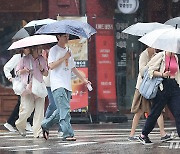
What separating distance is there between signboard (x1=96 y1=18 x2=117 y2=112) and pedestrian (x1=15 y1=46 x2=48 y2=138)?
18.0 feet

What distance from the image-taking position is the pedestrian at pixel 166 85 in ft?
35.4

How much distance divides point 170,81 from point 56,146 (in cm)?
201

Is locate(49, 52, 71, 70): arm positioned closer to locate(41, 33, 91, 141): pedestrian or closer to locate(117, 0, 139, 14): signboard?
locate(41, 33, 91, 141): pedestrian

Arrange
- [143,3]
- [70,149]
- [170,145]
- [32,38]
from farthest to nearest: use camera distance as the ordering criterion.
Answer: [143,3] → [32,38] → [170,145] → [70,149]

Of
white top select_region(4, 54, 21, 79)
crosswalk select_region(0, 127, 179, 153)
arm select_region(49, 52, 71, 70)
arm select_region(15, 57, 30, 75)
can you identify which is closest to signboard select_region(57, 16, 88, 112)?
white top select_region(4, 54, 21, 79)

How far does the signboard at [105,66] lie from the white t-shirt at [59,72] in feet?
21.3

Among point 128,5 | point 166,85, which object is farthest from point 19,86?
point 128,5

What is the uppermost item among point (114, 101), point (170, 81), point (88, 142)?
point (170, 81)

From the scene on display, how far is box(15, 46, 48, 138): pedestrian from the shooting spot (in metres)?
12.6

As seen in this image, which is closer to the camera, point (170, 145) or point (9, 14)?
point (170, 145)

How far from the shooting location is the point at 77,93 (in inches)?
706

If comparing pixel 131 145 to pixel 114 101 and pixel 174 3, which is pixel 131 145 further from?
pixel 174 3

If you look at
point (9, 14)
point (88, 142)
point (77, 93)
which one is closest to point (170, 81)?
point (88, 142)

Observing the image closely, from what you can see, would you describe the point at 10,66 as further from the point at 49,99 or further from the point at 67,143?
the point at 67,143
